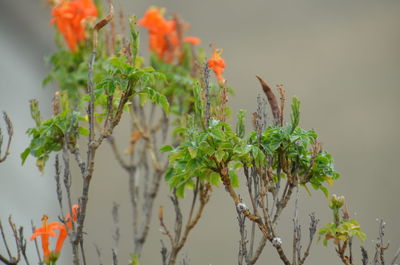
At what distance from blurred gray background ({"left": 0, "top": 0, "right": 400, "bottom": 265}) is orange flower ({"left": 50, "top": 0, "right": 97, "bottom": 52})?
1.49 m

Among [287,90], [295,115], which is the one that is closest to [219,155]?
[295,115]

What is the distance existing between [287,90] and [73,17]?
1.93m

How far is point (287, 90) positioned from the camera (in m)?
3.39

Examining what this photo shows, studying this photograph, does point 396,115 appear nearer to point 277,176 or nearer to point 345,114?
point 345,114

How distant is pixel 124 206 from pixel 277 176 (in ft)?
8.42

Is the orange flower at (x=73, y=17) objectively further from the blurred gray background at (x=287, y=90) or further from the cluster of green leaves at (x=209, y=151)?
the blurred gray background at (x=287, y=90)

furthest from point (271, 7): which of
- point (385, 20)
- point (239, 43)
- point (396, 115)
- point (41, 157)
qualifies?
point (41, 157)

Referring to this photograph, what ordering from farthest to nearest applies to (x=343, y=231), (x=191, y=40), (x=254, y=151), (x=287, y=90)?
(x=287, y=90) < (x=191, y=40) < (x=343, y=231) < (x=254, y=151)

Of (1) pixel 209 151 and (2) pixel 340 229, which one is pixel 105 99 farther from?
(2) pixel 340 229

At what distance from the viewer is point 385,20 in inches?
134

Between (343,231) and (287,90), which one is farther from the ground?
(287,90)

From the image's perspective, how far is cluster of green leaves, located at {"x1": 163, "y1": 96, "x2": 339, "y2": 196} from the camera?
1.00m

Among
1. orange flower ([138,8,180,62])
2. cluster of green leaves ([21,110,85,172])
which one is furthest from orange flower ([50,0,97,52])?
cluster of green leaves ([21,110,85,172])

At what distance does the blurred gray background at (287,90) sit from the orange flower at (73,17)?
4.87 feet
